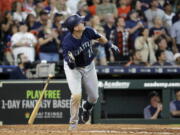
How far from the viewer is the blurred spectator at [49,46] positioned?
13.8m

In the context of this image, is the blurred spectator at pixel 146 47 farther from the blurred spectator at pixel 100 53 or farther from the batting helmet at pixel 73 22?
the batting helmet at pixel 73 22

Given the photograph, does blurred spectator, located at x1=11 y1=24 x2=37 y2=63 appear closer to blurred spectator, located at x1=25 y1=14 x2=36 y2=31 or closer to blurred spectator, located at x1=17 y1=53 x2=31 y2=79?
blurred spectator, located at x1=17 y1=53 x2=31 y2=79

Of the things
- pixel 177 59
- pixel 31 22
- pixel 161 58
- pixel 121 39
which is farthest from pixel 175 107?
pixel 31 22

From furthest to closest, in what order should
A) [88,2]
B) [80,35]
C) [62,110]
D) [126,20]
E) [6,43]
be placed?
[88,2] < [126,20] < [6,43] < [62,110] < [80,35]

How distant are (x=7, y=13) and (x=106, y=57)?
8.63 feet

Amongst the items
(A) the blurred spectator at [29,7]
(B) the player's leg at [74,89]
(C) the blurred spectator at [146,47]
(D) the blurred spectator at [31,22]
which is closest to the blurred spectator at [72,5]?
(A) the blurred spectator at [29,7]

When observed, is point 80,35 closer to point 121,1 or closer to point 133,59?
point 133,59

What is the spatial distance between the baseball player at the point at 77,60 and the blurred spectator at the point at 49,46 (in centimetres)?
427

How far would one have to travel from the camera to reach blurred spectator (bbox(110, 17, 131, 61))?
14.0 m

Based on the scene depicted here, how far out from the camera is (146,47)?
1417 cm

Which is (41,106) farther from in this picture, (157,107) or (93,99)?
(93,99)

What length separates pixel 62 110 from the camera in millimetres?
13023

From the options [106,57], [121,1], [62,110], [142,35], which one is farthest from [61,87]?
[121,1]

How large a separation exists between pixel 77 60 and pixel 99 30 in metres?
4.49
